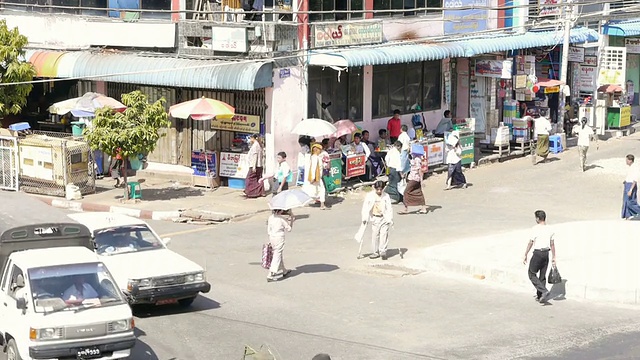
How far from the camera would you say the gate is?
28.0m

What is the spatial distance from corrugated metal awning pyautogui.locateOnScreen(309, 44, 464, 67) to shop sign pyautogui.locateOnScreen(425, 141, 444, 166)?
264 centimetres

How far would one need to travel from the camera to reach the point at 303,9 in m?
28.5

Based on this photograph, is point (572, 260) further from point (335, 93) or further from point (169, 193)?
point (335, 93)

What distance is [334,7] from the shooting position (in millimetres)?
30406

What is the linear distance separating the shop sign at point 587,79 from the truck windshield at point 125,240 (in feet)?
86.8

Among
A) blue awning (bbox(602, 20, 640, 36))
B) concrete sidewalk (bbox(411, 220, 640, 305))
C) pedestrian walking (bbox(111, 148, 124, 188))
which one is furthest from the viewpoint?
blue awning (bbox(602, 20, 640, 36))

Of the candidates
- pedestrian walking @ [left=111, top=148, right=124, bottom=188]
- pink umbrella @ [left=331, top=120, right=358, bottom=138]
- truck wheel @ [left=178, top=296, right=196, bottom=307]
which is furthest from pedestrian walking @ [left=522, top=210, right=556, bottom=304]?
pedestrian walking @ [left=111, top=148, right=124, bottom=188]

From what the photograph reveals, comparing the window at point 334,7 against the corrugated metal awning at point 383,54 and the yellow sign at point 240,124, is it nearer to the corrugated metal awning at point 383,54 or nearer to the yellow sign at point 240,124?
the corrugated metal awning at point 383,54

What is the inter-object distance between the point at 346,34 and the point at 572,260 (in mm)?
12711

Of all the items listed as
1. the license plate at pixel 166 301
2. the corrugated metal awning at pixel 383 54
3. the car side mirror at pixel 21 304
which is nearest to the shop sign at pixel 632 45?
the corrugated metal awning at pixel 383 54

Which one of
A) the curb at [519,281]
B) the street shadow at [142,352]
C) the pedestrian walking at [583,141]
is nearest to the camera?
the street shadow at [142,352]

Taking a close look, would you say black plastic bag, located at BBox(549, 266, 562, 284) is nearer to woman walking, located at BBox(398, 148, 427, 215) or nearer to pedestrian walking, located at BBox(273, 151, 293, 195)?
woman walking, located at BBox(398, 148, 427, 215)

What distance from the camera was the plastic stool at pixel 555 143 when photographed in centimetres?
3566

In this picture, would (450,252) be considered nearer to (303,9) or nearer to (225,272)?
(225,272)
